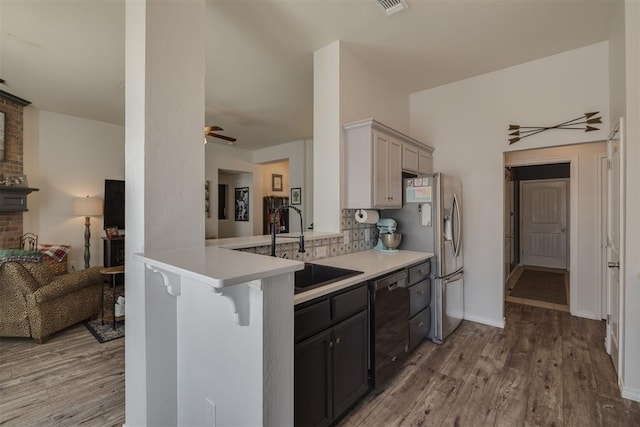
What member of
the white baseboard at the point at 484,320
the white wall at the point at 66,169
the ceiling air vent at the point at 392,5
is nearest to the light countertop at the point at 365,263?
the white baseboard at the point at 484,320

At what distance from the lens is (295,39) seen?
278cm

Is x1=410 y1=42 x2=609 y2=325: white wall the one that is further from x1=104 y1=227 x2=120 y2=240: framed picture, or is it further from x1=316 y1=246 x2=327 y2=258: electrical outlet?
x1=104 y1=227 x2=120 y2=240: framed picture

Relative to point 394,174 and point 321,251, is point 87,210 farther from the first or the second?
point 394,174

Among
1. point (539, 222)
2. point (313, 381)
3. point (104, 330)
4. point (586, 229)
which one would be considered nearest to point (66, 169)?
point (104, 330)

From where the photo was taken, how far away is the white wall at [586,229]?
3549 mm

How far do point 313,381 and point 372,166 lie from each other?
1843mm

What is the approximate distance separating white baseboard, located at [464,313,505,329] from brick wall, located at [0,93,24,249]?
246 inches

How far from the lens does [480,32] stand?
2.67m

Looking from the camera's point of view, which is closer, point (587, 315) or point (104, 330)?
point (104, 330)

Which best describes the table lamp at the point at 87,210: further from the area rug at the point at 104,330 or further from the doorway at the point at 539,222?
the doorway at the point at 539,222

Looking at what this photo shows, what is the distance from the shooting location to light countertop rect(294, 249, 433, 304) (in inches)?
64.1

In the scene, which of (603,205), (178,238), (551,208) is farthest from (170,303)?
(551,208)

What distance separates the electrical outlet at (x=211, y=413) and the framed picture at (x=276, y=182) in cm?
681

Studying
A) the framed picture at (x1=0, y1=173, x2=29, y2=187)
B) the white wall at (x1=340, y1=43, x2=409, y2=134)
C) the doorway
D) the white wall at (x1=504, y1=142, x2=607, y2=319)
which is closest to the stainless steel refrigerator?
the white wall at (x1=340, y1=43, x2=409, y2=134)
